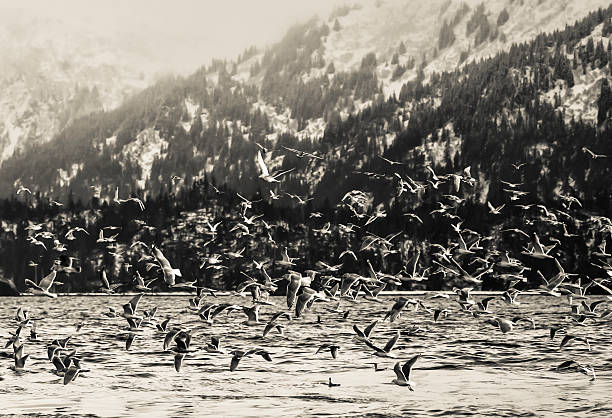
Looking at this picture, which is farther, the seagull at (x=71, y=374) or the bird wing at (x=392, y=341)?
the bird wing at (x=392, y=341)

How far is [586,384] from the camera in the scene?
45.5 meters

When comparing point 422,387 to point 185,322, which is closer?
point 422,387

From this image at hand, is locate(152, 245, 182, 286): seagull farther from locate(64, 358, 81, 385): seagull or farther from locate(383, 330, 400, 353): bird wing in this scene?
locate(383, 330, 400, 353): bird wing

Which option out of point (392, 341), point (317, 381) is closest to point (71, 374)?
point (392, 341)

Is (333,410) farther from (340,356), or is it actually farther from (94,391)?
(340,356)

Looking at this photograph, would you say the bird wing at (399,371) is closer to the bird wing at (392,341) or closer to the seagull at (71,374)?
the bird wing at (392,341)

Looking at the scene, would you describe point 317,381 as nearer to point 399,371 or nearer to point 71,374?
point 399,371

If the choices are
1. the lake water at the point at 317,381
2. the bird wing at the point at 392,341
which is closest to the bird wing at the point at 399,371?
the bird wing at the point at 392,341

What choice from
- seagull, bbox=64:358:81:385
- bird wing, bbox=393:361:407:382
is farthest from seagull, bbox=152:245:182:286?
bird wing, bbox=393:361:407:382

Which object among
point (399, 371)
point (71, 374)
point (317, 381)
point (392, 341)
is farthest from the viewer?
point (317, 381)

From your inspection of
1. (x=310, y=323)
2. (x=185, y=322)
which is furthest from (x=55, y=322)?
(x=310, y=323)

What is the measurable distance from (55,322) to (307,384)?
67361mm

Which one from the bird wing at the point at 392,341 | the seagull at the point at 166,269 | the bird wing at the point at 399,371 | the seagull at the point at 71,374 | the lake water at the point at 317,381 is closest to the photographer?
the bird wing at the point at 399,371

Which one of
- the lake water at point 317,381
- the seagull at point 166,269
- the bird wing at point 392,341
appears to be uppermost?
the seagull at point 166,269
